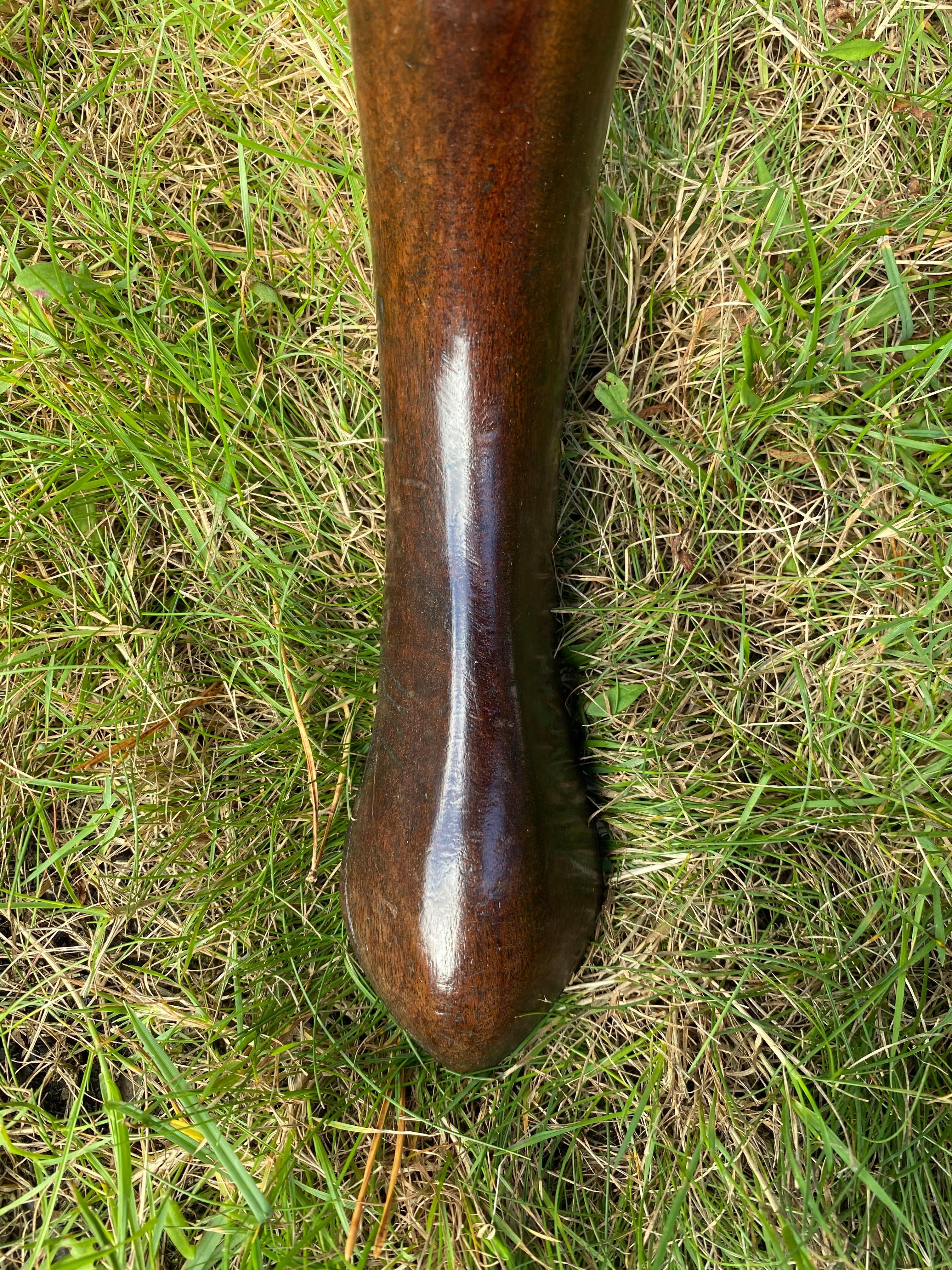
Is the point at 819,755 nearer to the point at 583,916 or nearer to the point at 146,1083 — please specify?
the point at 583,916

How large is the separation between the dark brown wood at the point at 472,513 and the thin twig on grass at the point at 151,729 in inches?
13.4

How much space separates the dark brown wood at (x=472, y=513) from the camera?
95 centimetres

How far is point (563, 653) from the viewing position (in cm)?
137

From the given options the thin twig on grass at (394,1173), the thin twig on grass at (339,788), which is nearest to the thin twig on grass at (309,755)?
the thin twig on grass at (339,788)

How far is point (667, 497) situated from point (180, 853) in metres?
0.91

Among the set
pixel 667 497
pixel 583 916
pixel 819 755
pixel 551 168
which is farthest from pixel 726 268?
pixel 583 916

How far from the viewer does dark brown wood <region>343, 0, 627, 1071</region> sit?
3.12 feet

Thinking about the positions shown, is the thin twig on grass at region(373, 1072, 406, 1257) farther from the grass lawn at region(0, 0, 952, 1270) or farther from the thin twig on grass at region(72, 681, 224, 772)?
the thin twig on grass at region(72, 681, 224, 772)

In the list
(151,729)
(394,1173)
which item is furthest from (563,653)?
(394,1173)

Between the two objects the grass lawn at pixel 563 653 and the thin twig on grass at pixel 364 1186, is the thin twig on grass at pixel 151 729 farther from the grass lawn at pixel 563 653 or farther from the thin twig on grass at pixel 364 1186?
the thin twig on grass at pixel 364 1186

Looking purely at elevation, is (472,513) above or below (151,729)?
above

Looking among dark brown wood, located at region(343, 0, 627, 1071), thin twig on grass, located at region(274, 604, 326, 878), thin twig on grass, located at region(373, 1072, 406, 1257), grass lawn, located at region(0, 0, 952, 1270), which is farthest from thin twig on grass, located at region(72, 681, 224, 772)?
thin twig on grass, located at region(373, 1072, 406, 1257)

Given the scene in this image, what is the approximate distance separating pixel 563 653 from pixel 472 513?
342 mm

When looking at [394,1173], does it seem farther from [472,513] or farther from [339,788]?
[472,513]
